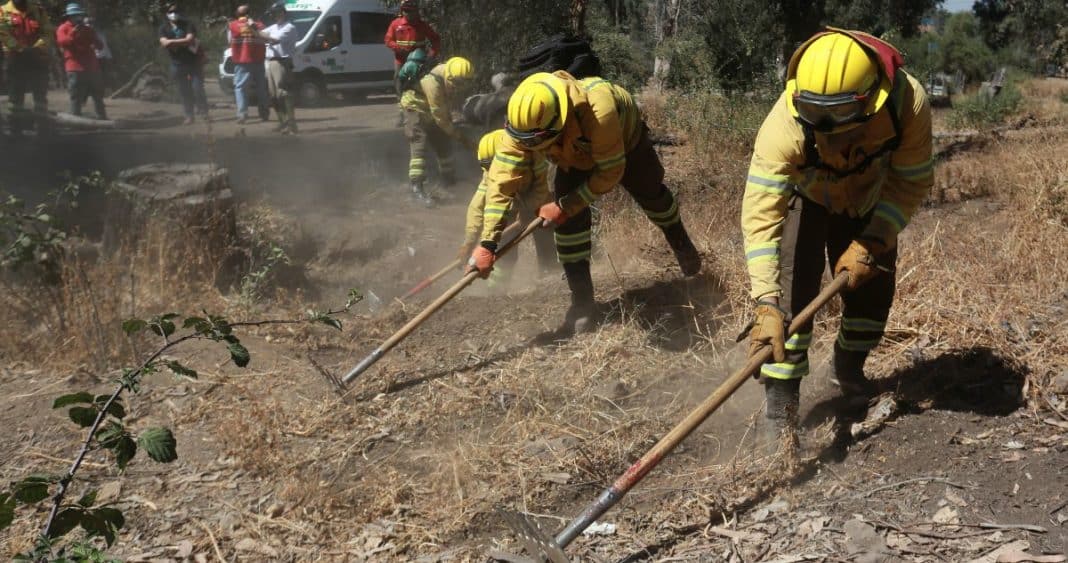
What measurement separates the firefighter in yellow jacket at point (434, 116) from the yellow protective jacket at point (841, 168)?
5394 mm

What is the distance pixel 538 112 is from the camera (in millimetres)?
4184

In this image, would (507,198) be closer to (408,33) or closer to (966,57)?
(408,33)

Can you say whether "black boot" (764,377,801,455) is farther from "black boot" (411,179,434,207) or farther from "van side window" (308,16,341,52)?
"van side window" (308,16,341,52)

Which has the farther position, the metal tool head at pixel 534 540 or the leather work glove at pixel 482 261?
the leather work glove at pixel 482 261

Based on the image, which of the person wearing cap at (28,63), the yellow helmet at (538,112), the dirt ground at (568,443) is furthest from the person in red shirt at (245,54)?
the yellow helmet at (538,112)

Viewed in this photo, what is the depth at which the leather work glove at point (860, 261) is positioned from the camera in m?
3.30

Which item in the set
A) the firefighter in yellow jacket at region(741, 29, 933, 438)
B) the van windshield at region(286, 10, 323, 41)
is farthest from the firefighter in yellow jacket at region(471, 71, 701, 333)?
the van windshield at region(286, 10, 323, 41)

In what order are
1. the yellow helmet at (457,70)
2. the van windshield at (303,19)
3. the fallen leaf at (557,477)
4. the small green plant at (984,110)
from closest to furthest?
the fallen leaf at (557,477) → the yellow helmet at (457,70) → the small green plant at (984,110) → the van windshield at (303,19)

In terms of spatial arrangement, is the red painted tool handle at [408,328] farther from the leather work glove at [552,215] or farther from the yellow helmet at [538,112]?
the yellow helmet at [538,112]

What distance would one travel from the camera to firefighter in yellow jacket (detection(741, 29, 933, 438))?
294cm

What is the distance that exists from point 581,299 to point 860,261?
216 cm

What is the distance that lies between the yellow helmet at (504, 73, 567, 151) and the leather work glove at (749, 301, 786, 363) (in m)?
1.54

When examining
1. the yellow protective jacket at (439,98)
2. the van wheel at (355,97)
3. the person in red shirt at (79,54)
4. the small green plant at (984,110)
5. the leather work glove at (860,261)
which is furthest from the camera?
the van wheel at (355,97)

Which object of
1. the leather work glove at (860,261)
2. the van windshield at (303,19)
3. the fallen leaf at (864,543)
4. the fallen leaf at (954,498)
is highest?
the van windshield at (303,19)
